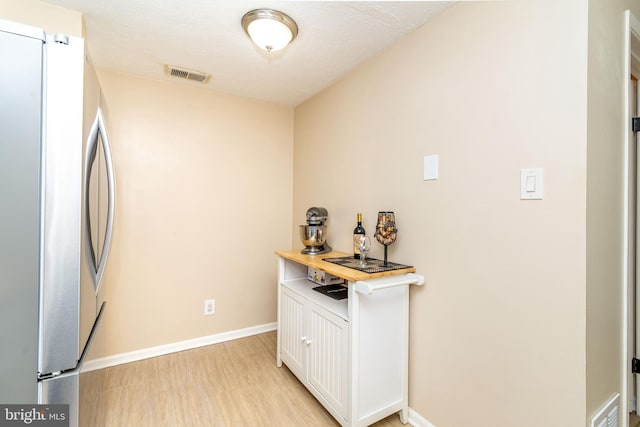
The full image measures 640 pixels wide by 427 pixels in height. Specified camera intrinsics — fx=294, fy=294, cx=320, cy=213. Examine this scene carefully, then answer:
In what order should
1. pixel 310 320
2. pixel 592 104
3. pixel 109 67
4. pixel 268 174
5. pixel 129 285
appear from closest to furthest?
pixel 592 104 → pixel 310 320 → pixel 109 67 → pixel 129 285 → pixel 268 174

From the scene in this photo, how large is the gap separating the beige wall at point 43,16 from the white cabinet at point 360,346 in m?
1.87

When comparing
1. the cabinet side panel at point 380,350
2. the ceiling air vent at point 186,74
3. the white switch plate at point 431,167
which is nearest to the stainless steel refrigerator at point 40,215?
the cabinet side panel at point 380,350

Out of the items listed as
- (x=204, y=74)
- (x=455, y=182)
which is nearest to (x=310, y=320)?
(x=455, y=182)

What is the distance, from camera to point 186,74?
2334mm

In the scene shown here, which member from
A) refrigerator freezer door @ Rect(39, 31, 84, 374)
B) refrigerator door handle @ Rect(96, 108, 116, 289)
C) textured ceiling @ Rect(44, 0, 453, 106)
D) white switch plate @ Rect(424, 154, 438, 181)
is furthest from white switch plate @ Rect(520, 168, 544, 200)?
refrigerator door handle @ Rect(96, 108, 116, 289)

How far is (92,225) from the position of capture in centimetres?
127

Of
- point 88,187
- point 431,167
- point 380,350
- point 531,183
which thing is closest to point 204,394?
point 380,350

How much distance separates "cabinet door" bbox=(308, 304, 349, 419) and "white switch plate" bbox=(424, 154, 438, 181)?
3.04ft

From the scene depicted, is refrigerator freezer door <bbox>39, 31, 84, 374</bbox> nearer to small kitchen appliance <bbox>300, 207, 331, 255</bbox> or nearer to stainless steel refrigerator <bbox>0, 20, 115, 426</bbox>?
stainless steel refrigerator <bbox>0, 20, 115, 426</bbox>

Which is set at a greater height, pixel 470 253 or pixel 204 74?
pixel 204 74

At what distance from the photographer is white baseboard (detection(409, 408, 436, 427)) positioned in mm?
1644

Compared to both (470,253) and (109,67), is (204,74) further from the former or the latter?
(470,253)

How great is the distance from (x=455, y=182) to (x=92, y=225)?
1.71 metres

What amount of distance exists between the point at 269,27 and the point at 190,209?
1.64 meters
